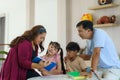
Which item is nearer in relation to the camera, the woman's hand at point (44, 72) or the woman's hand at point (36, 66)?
the woman's hand at point (36, 66)

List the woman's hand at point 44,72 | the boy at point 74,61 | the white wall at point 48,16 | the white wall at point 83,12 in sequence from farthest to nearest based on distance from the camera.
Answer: the white wall at point 48,16 < the white wall at point 83,12 < the boy at point 74,61 < the woman's hand at point 44,72

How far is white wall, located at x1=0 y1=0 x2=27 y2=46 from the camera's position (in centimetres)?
595

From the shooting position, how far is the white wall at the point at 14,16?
5953 mm

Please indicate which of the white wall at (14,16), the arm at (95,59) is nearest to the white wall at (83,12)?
the white wall at (14,16)

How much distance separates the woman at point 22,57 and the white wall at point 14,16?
3.35 m

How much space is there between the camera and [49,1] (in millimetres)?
5340

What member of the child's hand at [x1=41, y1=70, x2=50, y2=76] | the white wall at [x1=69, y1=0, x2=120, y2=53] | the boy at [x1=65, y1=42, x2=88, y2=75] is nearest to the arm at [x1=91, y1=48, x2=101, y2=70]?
the child's hand at [x1=41, y1=70, x2=50, y2=76]

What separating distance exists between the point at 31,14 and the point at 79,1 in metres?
1.22

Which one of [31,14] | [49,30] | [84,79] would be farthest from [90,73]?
[31,14]

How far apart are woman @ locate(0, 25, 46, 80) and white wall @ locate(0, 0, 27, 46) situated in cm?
335

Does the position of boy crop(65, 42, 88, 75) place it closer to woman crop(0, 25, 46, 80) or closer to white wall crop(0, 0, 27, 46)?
woman crop(0, 25, 46, 80)

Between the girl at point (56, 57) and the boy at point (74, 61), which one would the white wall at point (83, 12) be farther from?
the girl at point (56, 57)

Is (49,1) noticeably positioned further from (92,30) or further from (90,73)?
(90,73)

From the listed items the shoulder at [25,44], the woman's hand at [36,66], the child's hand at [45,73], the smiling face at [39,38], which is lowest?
the child's hand at [45,73]
